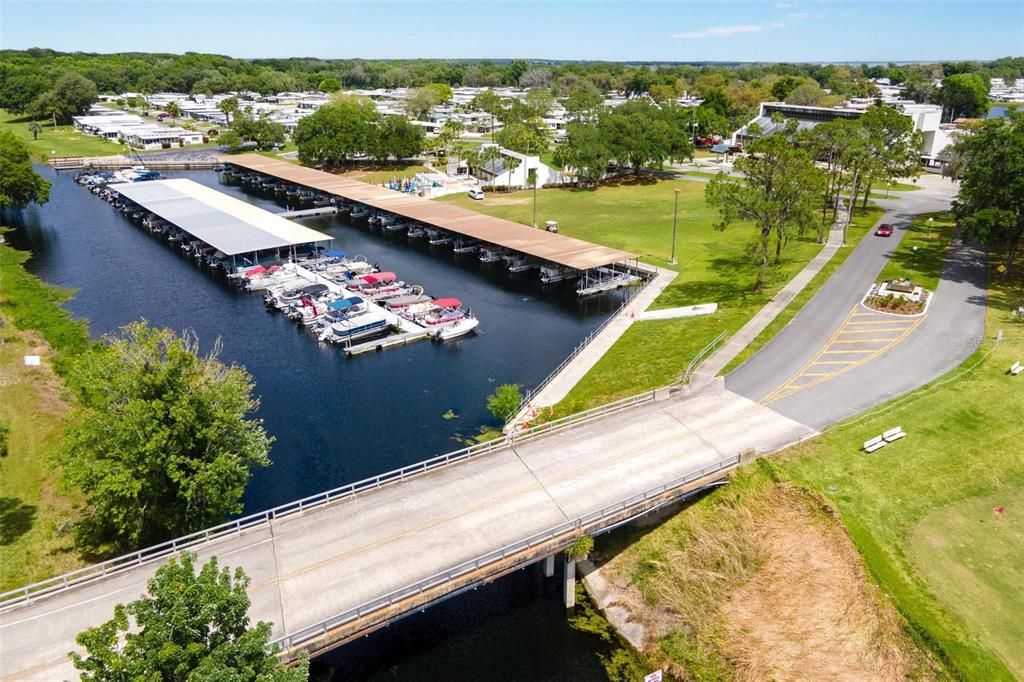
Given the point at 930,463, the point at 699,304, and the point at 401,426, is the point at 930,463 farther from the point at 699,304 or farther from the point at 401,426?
the point at 401,426

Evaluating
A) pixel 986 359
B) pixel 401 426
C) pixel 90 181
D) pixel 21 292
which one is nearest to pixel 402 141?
pixel 90 181

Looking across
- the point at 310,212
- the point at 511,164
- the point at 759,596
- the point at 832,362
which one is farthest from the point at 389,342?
the point at 511,164

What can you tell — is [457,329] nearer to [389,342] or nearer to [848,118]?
[389,342]

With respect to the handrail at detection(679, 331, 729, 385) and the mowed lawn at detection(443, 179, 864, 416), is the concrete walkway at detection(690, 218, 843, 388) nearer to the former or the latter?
the handrail at detection(679, 331, 729, 385)

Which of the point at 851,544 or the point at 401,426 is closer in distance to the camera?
the point at 851,544

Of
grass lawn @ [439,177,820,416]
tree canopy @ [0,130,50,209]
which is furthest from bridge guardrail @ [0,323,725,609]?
tree canopy @ [0,130,50,209]

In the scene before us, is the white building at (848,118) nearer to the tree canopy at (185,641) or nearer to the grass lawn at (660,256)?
the grass lawn at (660,256)
